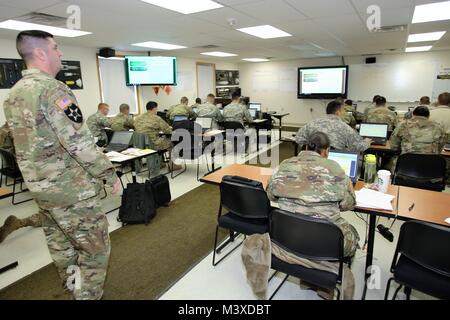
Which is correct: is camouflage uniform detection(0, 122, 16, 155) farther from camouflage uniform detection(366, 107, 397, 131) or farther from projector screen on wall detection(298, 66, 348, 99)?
projector screen on wall detection(298, 66, 348, 99)

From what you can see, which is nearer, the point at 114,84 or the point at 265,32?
the point at 265,32

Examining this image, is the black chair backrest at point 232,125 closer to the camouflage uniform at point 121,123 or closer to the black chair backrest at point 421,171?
the camouflage uniform at point 121,123

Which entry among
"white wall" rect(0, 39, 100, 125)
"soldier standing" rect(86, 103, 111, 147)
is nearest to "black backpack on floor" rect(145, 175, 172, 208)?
"soldier standing" rect(86, 103, 111, 147)

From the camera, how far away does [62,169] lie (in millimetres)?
1682

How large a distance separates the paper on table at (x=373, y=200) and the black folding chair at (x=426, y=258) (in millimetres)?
375

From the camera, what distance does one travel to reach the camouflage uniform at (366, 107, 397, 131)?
5.30m

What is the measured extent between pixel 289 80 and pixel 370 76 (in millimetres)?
2733

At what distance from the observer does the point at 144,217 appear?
3.39m

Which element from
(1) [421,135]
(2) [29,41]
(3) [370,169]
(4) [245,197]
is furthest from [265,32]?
(2) [29,41]

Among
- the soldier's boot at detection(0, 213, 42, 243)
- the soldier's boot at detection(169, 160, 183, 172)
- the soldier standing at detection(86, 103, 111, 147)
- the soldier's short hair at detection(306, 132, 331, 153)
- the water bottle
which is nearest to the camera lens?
the soldier's short hair at detection(306, 132, 331, 153)

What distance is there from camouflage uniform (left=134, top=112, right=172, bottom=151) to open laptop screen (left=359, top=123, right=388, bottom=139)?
329 centimetres

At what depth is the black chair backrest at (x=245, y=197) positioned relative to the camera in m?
2.14

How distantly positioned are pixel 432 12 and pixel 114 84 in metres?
6.34

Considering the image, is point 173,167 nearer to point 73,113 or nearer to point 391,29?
point 73,113
